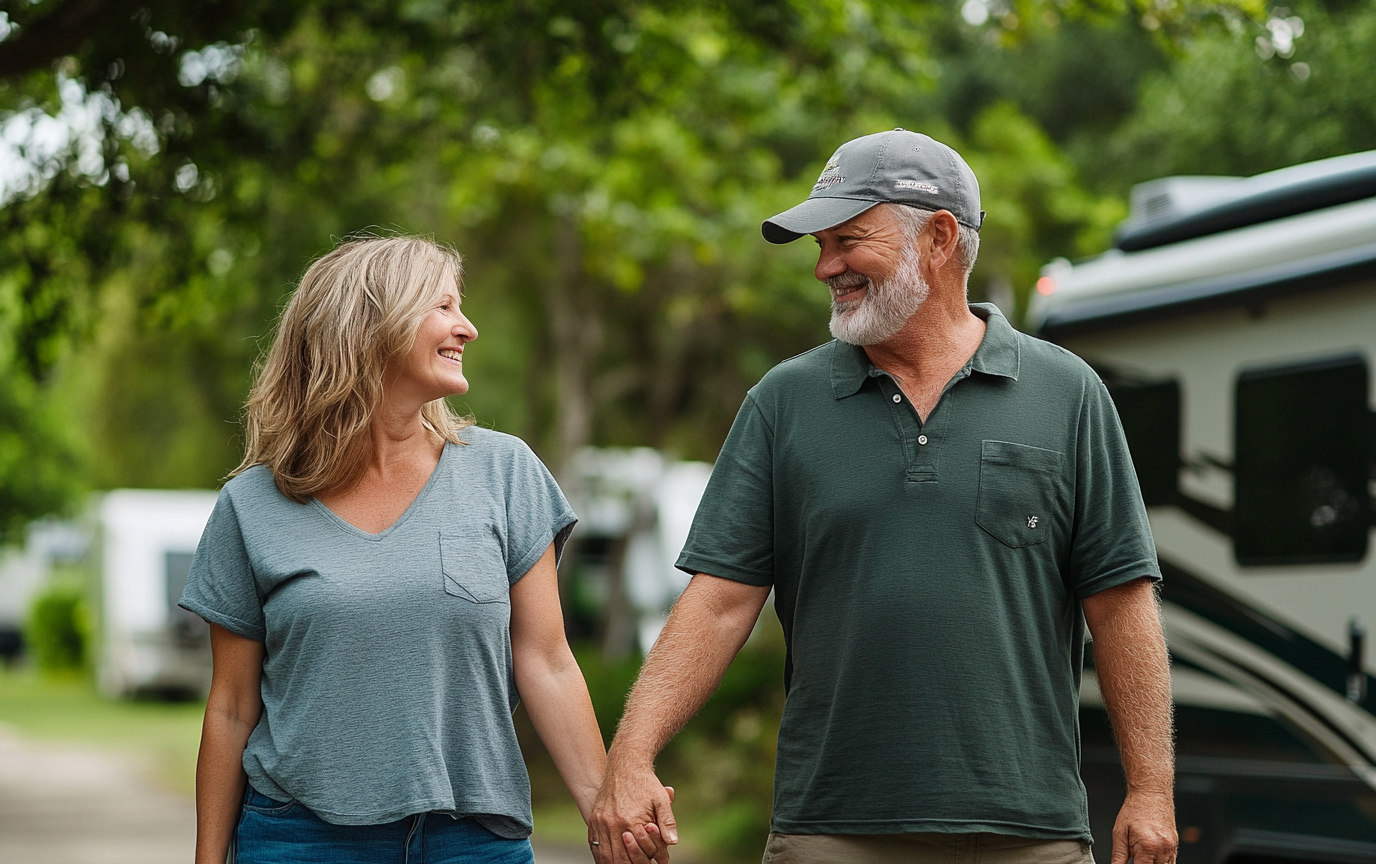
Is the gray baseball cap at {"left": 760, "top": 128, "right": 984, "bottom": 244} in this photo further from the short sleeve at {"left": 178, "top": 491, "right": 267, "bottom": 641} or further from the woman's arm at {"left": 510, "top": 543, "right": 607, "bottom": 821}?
the short sleeve at {"left": 178, "top": 491, "right": 267, "bottom": 641}

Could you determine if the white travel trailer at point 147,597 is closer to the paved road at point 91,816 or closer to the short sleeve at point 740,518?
the paved road at point 91,816

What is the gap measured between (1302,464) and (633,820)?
333 centimetres

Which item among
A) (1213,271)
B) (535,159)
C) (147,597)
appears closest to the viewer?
(1213,271)

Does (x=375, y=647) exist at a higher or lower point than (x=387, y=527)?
lower

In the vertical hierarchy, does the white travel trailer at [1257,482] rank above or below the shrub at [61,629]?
above

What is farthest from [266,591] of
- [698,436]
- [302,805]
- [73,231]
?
[698,436]

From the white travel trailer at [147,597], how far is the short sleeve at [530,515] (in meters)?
21.7

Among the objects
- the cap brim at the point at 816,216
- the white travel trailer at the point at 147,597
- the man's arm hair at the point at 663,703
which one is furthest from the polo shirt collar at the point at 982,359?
the white travel trailer at the point at 147,597

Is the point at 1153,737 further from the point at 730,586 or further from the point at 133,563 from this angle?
the point at 133,563

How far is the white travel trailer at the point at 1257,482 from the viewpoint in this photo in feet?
16.9

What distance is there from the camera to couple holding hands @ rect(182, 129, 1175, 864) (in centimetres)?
292

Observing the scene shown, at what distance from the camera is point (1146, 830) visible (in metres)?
2.93

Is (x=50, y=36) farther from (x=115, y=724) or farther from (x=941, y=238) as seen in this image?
(x=115, y=724)

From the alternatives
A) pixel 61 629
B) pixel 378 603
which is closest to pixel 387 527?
pixel 378 603
